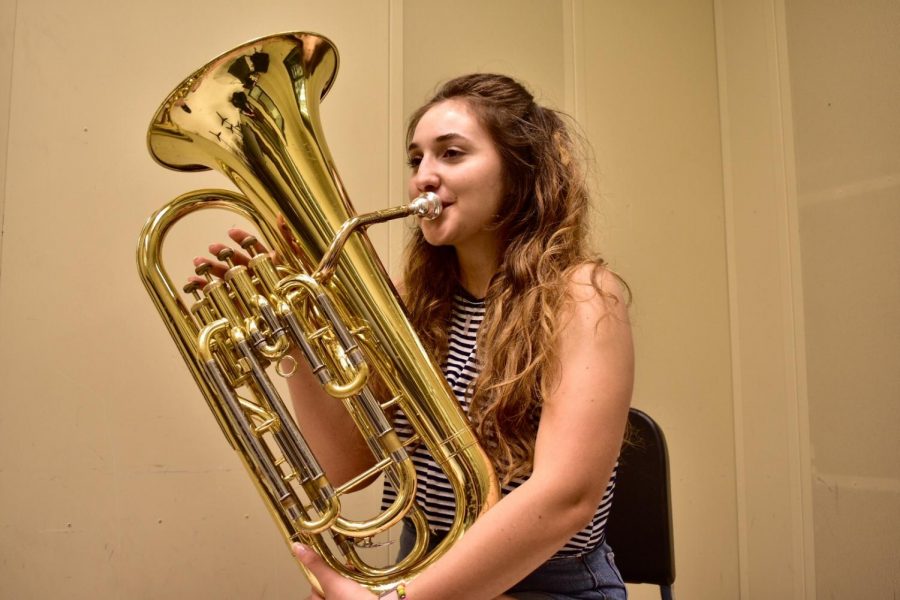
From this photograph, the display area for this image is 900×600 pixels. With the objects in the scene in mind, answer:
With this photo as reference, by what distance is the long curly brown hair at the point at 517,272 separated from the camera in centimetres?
90

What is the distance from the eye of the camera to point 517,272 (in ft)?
3.18

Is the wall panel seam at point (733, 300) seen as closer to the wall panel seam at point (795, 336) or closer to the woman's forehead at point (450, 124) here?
the wall panel seam at point (795, 336)

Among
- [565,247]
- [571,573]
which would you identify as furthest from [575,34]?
[571,573]

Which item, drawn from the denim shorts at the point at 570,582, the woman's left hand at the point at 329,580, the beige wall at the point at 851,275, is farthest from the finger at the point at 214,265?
the beige wall at the point at 851,275

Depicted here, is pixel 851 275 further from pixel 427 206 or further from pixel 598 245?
pixel 427 206

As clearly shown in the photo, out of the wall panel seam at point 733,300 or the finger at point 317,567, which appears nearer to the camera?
the finger at point 317,567

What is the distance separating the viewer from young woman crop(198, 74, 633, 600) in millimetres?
788

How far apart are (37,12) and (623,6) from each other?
129 centimetres

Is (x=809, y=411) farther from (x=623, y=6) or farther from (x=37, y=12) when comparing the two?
(x=37, y=12)

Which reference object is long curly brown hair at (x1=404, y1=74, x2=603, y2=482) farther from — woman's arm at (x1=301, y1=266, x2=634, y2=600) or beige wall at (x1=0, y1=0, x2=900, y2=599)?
beige wall at (x1=0, y1=0, x2=900, y2=599)

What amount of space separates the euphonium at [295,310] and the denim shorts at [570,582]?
0.50 ft

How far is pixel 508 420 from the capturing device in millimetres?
910

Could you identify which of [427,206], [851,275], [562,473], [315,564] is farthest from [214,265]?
[851,275]

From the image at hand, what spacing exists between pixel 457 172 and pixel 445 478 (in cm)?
42
